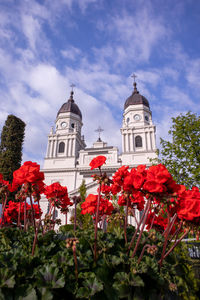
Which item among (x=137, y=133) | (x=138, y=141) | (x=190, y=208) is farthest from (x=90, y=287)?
(x=137, y=133)

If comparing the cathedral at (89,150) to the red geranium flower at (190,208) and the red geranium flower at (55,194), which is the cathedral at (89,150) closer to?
the red geranium flower at (55,194)

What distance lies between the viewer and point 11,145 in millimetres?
20422

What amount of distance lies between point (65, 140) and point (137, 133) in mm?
16487

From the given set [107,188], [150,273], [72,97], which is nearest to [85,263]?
[150,273]

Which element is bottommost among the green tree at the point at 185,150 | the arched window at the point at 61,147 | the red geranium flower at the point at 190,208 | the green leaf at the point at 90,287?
the green leaf at the point at 90,287

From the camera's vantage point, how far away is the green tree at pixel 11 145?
62.0ft

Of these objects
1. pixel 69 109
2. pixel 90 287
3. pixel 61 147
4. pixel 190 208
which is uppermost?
pixel 69 109

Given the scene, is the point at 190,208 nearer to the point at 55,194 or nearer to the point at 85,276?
the point at 85,276

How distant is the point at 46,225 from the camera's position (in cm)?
312

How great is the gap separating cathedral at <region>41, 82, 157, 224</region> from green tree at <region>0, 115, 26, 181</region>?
15.8 meters

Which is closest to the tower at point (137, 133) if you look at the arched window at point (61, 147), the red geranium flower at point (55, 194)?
the arched window at point (61, 147)

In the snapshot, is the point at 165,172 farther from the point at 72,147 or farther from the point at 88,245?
the point at 72,147

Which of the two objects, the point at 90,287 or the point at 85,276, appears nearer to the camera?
the point at 90,287

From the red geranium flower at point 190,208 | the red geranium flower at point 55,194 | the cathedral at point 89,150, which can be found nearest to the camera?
the red geranium flower at point 190,208
